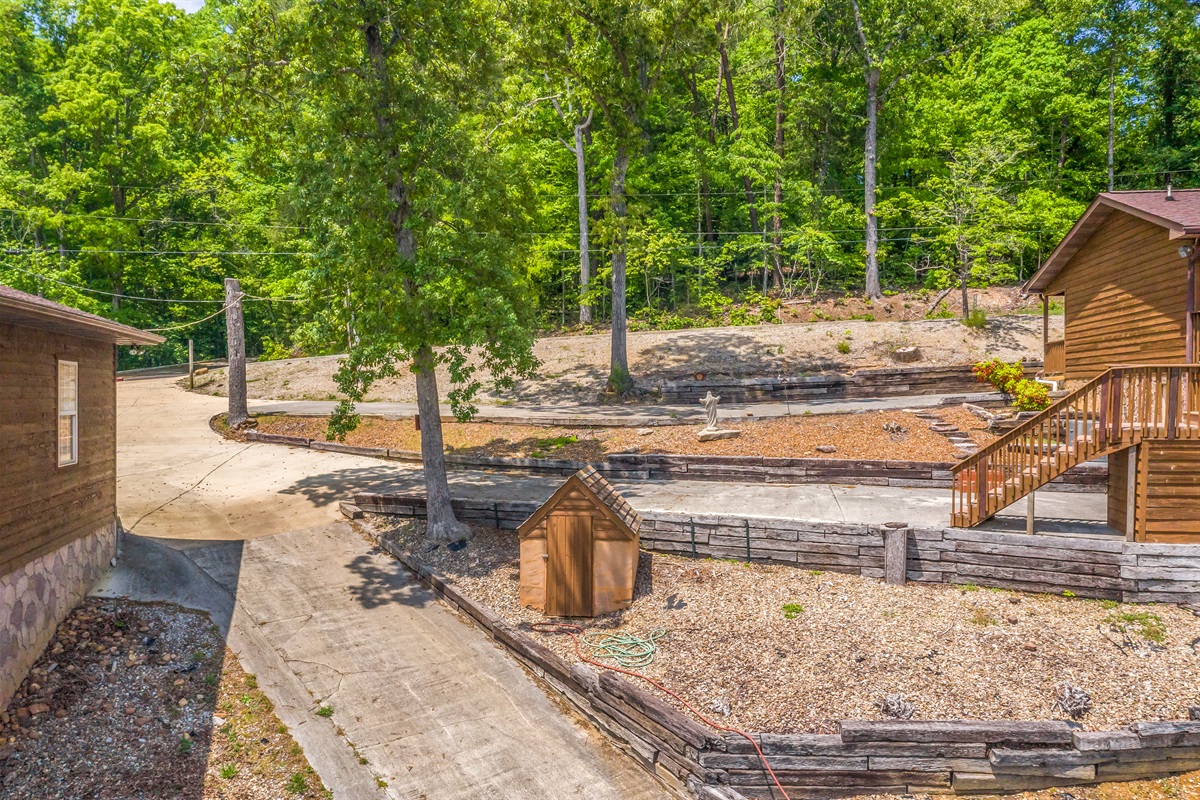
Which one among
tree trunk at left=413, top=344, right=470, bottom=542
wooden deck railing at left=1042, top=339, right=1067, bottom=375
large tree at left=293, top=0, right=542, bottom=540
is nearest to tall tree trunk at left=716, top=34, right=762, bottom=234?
wooden deck railing at left=1042, top=339, right=1067, bottom=375

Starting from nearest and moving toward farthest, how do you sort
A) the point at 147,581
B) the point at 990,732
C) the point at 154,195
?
1. the point at 990,732
2. the point at 147,581
3. the point at 154,195

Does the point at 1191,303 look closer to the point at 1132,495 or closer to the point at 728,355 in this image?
the point at 1132,495

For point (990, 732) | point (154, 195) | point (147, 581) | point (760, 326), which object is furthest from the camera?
point (154, 195)

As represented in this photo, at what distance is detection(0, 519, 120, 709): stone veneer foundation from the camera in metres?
7.55

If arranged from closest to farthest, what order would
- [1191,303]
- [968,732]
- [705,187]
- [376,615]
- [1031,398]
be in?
[968,732], [376,615], [1191,303], [1031,398], [705,187]

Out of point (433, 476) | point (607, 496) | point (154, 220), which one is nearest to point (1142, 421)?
point (607, 496)

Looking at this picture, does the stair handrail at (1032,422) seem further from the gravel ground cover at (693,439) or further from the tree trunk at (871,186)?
the tree trunk at (871,186)

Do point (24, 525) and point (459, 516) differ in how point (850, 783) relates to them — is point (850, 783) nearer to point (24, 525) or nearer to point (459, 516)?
point (459, 516)

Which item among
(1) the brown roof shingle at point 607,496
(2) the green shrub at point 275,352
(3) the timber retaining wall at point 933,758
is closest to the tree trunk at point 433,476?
(1) the brown roof shingle at point 607,496

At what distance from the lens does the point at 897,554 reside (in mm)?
9805

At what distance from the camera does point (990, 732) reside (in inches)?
263

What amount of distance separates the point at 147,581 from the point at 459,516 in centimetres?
507

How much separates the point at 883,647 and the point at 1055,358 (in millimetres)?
15040

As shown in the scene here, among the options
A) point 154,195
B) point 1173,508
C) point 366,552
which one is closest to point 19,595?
point 366,552
